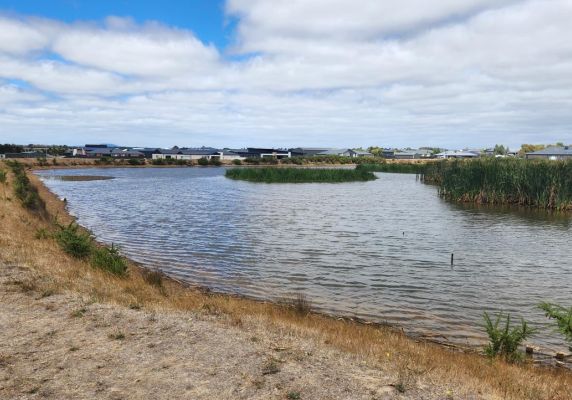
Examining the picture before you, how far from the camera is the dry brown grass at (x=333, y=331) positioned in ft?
25.1

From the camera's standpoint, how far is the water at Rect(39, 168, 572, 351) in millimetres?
14555

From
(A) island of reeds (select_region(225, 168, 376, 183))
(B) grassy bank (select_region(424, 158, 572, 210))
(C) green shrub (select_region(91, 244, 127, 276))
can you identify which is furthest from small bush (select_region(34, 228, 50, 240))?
(A) island of reeds (select_region(225, 168, 376, 183))

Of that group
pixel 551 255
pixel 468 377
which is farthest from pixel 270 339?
pixel 551 255

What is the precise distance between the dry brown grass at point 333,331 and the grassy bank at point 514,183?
3328 centimetres

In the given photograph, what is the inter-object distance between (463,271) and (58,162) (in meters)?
124

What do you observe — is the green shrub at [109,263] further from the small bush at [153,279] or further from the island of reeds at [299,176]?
the island of reeds at [299,176]

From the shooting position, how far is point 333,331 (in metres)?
10.4

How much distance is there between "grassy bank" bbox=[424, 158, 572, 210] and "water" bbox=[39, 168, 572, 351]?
259 cm

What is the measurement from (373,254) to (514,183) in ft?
82.6

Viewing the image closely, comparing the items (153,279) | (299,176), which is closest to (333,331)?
(153,279)

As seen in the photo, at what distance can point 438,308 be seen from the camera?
561 inches

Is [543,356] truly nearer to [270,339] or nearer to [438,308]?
[438,308]

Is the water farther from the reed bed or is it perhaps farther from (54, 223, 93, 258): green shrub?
the reed bed

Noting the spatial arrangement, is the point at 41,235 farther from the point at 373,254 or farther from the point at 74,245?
the point at 373,254
